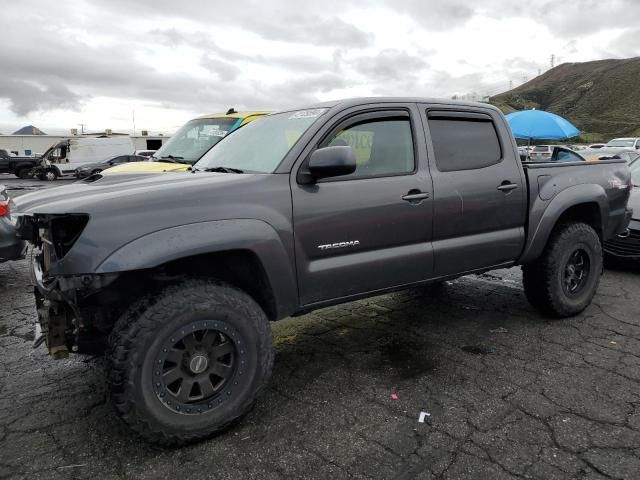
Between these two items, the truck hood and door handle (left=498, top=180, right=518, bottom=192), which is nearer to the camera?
the truck hood

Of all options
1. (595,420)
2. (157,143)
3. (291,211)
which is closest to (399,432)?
(595,420)

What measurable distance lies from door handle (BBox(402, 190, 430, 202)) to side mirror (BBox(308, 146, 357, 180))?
57 centimetres

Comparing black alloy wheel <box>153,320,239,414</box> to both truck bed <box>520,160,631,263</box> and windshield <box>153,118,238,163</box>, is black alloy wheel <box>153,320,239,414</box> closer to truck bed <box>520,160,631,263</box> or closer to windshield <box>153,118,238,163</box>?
truck bed <box>520,160,631,263</box>

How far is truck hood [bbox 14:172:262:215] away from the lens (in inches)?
96.3

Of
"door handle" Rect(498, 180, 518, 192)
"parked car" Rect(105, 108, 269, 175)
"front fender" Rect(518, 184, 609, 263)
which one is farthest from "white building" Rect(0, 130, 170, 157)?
"door handle" Rect(498, 180, 518, 192)

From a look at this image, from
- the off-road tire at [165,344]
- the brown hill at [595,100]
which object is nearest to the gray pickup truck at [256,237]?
the off-road tire at [165,344]

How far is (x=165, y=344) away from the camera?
2.45m

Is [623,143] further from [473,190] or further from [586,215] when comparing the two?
[473,190]

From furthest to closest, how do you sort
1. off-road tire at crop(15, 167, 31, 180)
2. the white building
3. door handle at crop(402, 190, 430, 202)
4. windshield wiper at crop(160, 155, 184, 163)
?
the white building, off-road tire at crop(15, 167, 31, 180), windshield wiper at crop(160, 155, 184, 163), door handle at crop(402, 190, 430, 202)

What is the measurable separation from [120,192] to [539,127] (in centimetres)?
1183

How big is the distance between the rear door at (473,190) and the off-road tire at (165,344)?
1.46 m

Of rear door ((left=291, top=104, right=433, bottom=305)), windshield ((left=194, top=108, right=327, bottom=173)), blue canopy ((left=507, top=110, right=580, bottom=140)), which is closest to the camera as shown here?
rear door ((left=291, top=104, right=433, bottom=305))

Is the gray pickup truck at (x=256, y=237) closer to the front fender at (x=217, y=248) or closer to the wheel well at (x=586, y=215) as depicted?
the front fender at (x=217, y=248)

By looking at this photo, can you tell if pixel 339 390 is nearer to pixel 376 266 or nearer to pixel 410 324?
pixel 376 266
